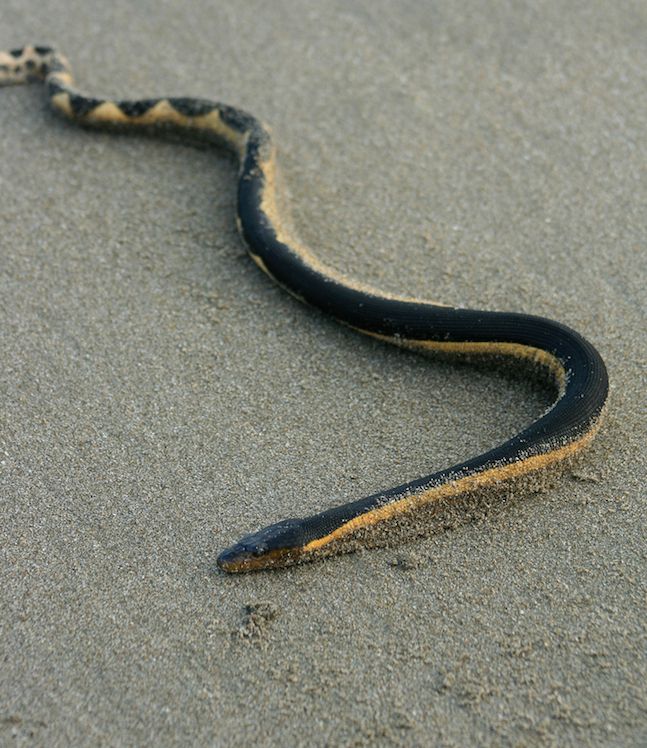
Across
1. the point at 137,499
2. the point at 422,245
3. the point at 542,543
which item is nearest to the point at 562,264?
the point at 422,245

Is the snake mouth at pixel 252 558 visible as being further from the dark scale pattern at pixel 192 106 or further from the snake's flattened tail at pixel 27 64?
the snake's flattened tail at pixel 27 64

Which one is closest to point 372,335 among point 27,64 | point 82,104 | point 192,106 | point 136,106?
point 192,106

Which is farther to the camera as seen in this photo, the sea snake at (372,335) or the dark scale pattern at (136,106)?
the dark scale pattern at (136,106)

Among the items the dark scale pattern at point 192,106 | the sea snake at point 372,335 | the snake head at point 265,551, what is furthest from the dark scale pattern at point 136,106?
the snake head at point 265,551

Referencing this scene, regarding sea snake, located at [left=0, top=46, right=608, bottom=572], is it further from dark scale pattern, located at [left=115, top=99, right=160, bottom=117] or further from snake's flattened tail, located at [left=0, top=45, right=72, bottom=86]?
snake's flattened tail, located at [left=0, top=45, right=72, bottom=86]

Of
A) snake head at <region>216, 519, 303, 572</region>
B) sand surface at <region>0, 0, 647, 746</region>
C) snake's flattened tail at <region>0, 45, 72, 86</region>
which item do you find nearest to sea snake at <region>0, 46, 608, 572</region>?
snake head at <region>216, 519, 303, 572</region>

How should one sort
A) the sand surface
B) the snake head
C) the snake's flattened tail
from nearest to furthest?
the sand surface
the snake head
the snake's flattened tail

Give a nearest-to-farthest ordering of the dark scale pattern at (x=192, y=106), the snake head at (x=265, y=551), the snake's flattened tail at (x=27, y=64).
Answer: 1. the snake head at (x=265, y=551)
2. the dark scale pattern at (x=192, y=106)
3. the snake's flattened tail at (x=27, y=64)
